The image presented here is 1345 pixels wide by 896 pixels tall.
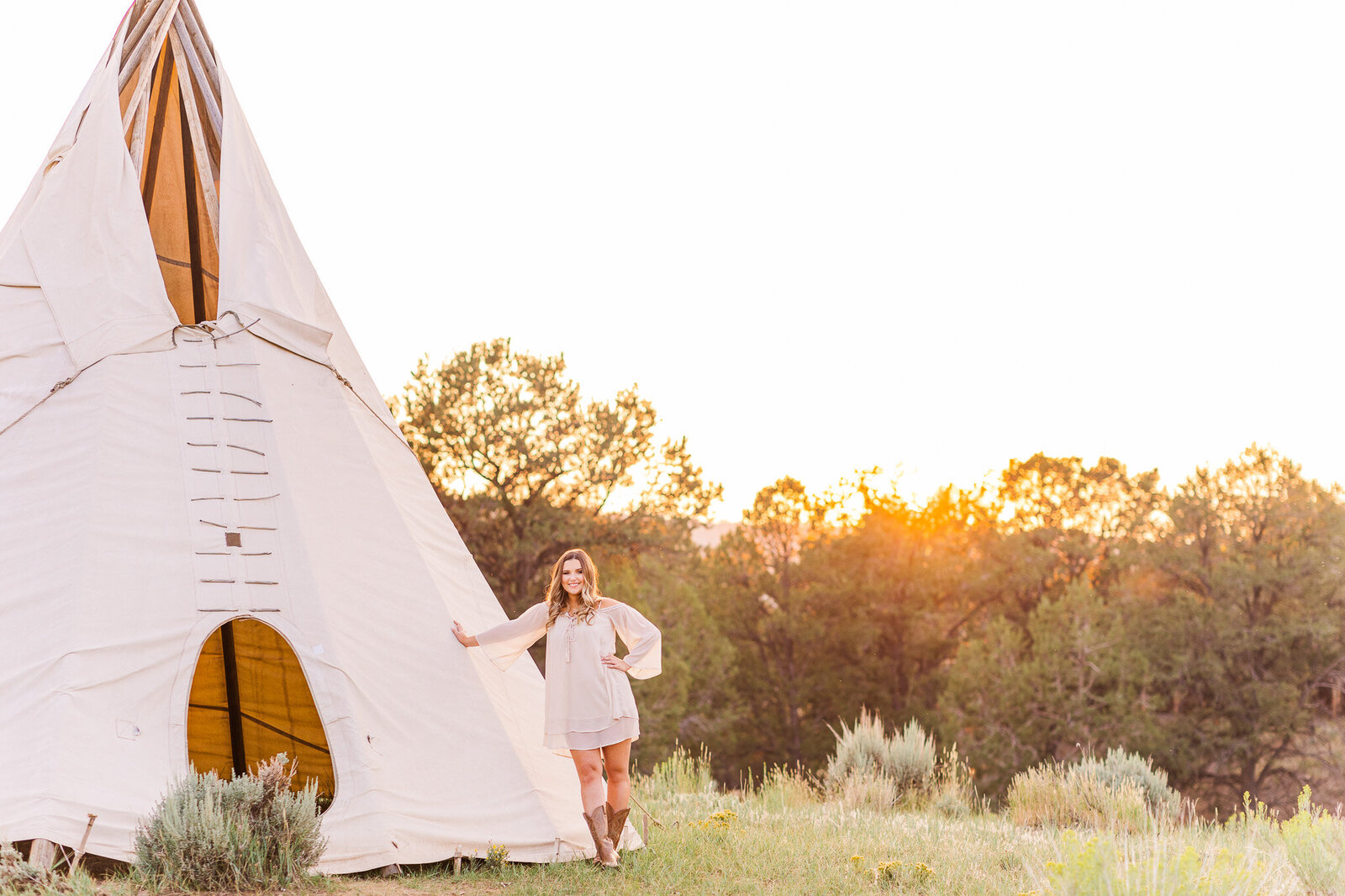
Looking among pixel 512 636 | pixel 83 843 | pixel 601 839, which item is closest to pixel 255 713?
pixel 512 636

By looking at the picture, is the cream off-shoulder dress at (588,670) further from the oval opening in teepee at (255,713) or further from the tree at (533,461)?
the tree at (533,461)

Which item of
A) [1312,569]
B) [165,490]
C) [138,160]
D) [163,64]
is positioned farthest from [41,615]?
[1312,569]

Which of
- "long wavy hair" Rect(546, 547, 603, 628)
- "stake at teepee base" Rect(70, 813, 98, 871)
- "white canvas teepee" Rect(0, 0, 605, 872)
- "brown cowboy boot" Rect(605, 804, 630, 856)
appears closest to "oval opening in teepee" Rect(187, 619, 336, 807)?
"white canvas teepee" Rect(0, 0, 605, 872)

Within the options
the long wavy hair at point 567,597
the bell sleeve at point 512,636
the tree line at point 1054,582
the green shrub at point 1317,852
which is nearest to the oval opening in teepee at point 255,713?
the bell sleeve at point 512,636

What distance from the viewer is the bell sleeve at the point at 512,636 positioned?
5715 millimetres

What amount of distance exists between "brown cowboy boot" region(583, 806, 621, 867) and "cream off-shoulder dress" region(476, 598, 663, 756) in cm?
35

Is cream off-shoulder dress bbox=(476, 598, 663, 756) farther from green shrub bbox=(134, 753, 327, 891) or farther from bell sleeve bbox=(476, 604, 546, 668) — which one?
green shrub bbox=(134, 753, 327, 891)

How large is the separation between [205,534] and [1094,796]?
23.6ft

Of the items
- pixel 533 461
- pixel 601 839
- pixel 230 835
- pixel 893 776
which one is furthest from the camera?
pixel 533 461

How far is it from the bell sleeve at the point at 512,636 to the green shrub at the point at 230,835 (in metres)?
1.38

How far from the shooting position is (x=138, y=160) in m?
6.38

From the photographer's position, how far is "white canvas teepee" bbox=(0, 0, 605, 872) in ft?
16.0

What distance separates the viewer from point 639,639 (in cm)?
577

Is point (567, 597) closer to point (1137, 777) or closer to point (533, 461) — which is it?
point (1137, 777)
